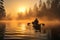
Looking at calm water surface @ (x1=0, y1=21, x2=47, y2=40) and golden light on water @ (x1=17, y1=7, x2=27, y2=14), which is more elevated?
golden light on water @ (x1=17, y1=7, x2=27, y2=14)

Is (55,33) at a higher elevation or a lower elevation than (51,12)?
lower

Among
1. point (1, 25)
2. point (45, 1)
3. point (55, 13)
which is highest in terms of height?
point (45, 1)

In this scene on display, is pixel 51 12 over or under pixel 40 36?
over

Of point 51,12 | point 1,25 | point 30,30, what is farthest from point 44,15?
point 1,25

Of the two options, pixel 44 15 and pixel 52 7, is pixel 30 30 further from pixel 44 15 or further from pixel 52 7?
pixel 52 7

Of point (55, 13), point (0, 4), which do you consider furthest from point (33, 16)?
point (0, 4)

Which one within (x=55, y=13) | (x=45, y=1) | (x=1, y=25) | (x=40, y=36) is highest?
(x=45, y=1)

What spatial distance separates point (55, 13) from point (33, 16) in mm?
226

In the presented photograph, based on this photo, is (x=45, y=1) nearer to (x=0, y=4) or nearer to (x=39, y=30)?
(x=39, y=30)

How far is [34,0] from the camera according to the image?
189 cm

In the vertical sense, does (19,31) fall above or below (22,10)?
below

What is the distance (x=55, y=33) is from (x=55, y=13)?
20 centimetres

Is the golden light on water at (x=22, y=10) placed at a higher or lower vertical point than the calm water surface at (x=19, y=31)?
higher

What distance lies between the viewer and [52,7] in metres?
1.90
